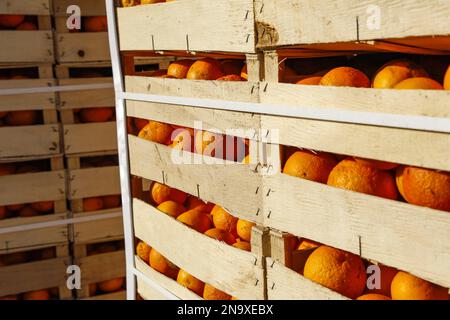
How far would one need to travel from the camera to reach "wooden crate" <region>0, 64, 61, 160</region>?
3.92 meters

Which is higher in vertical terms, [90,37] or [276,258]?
[90,37]

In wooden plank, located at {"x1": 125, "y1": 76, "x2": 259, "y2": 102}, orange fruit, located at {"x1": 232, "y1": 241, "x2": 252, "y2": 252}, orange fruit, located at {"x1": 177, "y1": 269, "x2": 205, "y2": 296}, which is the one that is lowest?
orange fruit, located at {"x1": 177, "y1": 269, "x2": 205, "y2": 296}

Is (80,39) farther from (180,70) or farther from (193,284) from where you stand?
(193,284)

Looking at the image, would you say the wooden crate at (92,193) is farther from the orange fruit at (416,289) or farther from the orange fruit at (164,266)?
the orange fruit at (416,289)

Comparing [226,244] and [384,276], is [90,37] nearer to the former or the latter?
[226,244]

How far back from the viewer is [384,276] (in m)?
1.97

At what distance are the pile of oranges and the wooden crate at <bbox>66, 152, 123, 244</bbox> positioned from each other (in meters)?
1.07

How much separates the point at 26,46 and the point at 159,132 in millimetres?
1589

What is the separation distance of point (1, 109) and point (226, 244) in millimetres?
2125

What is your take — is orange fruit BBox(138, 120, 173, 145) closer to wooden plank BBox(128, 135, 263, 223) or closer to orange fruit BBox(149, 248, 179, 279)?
wooden plank BBox(128, 135, 263, 223)

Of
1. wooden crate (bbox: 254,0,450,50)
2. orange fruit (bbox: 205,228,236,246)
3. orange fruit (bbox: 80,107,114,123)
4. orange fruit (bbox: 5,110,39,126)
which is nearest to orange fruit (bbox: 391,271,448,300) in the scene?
wooden crate (bbox: 254,0,450,50)

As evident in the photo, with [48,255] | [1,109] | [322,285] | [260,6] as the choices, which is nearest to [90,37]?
[1,109]

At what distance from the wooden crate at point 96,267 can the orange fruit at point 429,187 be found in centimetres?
281
